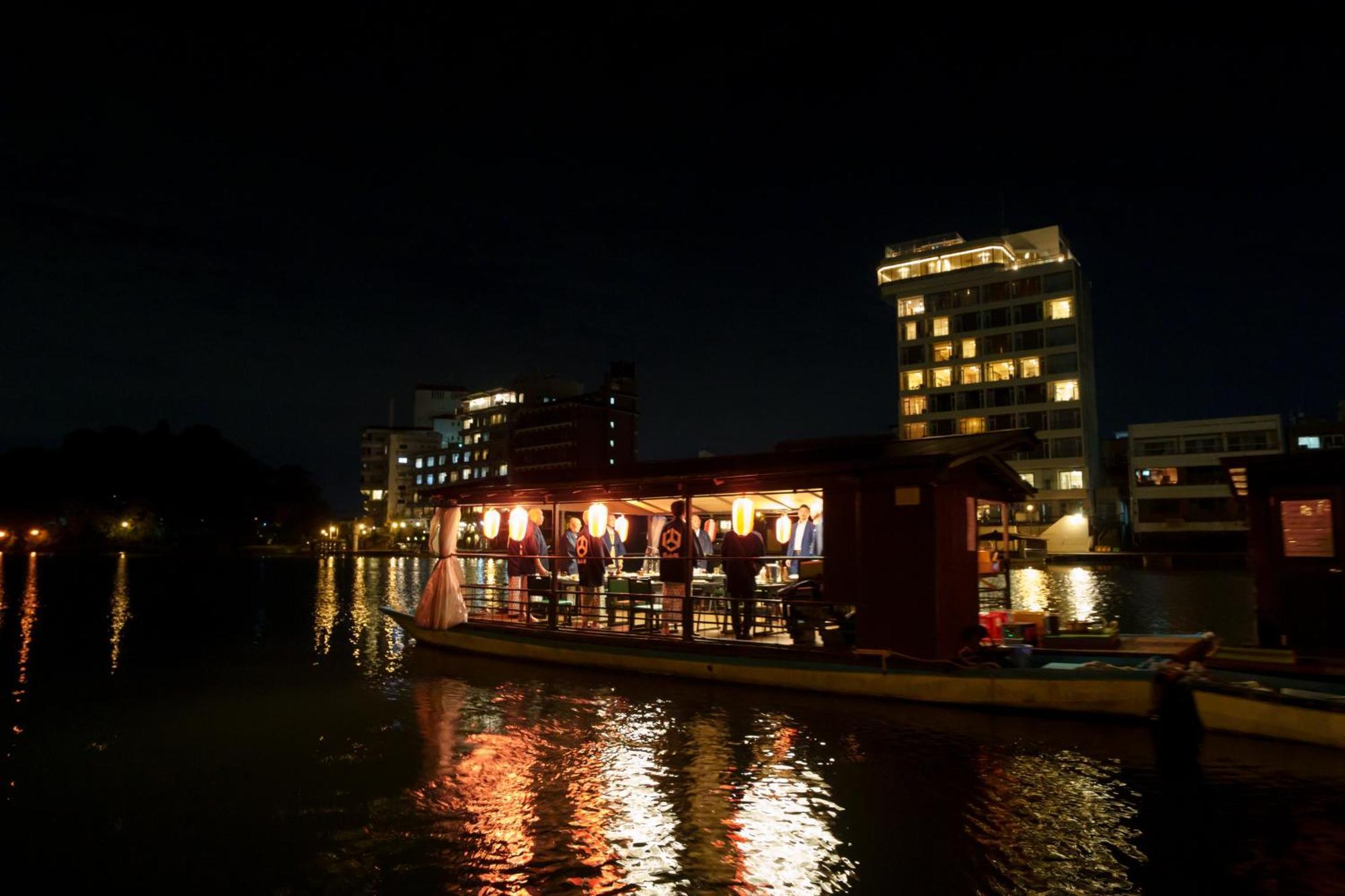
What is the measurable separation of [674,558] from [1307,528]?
10674 millimetres

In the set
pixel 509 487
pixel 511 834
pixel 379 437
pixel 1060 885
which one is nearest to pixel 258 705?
pixel 509 487

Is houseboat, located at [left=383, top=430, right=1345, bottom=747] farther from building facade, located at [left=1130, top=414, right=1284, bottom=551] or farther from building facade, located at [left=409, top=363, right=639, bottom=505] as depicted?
building facade, located at [left=409, top=363, right=639, bottom=505]

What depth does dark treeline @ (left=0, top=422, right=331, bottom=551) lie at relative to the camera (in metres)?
90.4

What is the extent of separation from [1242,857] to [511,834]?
6851 millimetres

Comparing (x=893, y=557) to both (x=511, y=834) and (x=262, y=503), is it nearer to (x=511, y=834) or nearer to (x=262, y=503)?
(x=511, y=834)

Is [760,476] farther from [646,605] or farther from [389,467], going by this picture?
[389,467]

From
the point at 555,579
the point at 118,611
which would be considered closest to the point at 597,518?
the point at 555,579

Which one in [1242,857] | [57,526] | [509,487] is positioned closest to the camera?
[1242,857]

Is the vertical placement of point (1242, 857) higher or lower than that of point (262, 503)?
lower

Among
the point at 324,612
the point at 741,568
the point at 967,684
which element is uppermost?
→ the point at 741,568

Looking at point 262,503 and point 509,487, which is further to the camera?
point 262,503

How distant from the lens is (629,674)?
15391mm

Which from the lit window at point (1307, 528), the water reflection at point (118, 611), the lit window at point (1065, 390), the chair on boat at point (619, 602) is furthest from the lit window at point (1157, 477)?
the water reflection at point (118, 611)

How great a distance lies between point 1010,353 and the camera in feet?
240
